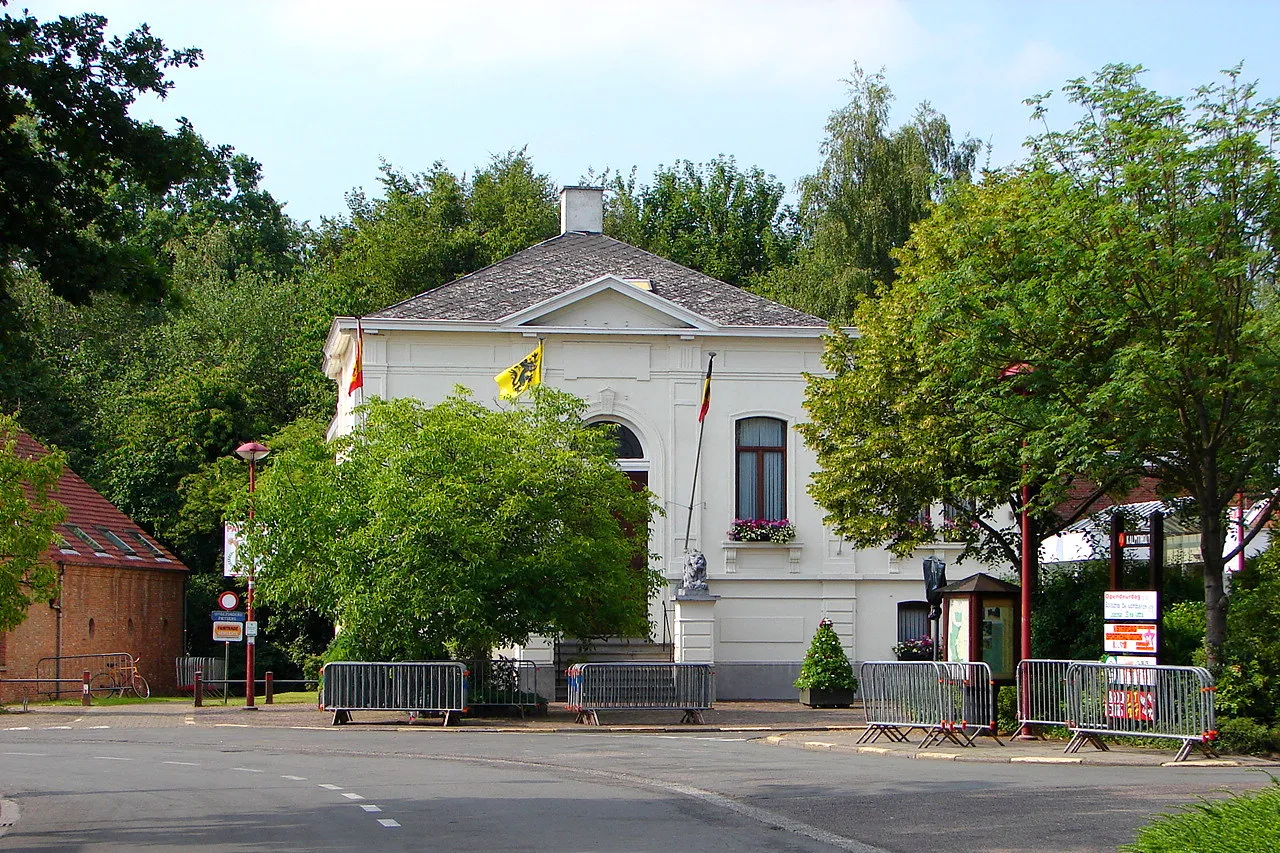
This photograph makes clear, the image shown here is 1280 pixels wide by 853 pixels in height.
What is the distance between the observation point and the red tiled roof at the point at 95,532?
42.4 m

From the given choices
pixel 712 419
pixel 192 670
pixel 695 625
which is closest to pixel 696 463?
pixel 712 419

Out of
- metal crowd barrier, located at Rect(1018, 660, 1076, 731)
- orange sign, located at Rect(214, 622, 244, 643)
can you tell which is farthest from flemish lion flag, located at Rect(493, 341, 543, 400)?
metal crowd barrier, located at Rect(1018, 660, 1076, 731)

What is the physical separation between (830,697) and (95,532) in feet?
75.7

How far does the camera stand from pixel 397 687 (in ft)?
88.8

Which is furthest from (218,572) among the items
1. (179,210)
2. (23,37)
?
(23,37)

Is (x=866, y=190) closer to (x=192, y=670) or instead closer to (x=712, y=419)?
(x=712, y=419)

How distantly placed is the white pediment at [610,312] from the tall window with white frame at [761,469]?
2606 millimetres

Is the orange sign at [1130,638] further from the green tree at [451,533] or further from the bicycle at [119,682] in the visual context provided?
the bicycle at [119,682]

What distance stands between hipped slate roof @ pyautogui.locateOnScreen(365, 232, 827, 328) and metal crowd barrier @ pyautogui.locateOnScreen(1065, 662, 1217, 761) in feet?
52.8

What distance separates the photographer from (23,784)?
16.8 meters

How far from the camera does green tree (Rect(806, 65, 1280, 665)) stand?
1991 centimetres

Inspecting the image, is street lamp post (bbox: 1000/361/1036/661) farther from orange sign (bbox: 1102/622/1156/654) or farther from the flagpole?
the flagpole

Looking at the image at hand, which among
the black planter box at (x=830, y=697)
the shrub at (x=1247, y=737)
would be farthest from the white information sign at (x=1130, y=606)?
the black planter box at (x=830, y=697)

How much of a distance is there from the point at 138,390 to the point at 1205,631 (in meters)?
38.9
